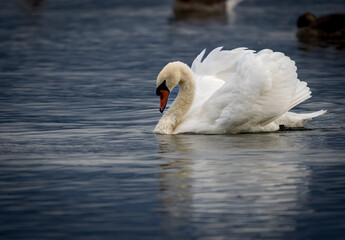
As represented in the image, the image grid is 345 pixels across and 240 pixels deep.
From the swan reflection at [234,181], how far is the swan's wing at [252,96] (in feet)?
0.72

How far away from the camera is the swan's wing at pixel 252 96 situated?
13.2 m

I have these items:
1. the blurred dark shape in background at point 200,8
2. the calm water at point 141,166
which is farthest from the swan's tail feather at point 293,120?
the blurred dark shape in background at point 200,8

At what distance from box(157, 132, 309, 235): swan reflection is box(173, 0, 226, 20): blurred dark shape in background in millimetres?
31241

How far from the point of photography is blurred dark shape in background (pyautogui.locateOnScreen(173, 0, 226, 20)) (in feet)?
146

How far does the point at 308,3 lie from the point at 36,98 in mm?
31435

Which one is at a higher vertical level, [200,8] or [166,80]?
[166,80]

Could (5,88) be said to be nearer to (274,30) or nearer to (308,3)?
(274,30)

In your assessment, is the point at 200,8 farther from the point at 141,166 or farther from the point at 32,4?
the point at 141,166

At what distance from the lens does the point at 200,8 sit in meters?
47.1

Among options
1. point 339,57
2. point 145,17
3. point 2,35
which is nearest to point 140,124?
point 339,57

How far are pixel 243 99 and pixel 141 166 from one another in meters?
2.54

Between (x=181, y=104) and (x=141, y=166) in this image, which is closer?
(x=141, y=166)

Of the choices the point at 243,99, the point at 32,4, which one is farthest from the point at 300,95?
the point at 32,4

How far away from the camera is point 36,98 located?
58.6 ft
